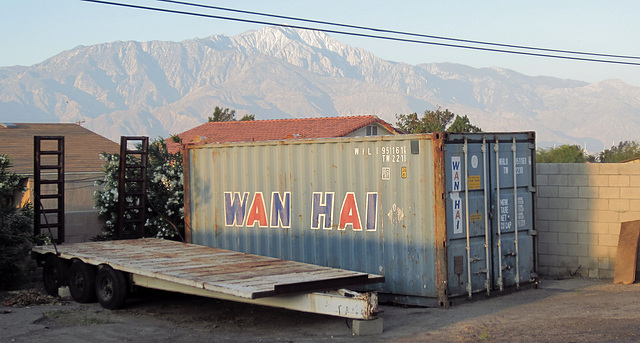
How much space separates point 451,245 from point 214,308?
3.74 metres

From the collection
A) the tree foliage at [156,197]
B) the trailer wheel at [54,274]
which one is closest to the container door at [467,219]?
the trailer wheel at [54,274]

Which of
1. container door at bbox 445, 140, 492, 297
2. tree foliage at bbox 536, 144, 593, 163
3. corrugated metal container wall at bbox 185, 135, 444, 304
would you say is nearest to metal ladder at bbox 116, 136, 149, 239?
corrugated metal container wall at bbox 185, 135, 444, 304

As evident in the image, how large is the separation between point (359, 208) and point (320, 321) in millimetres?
2230

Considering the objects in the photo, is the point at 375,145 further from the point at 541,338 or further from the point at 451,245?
the point at 541,338

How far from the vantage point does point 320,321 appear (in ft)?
31.6

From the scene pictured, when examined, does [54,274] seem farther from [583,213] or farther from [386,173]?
Answer: [583,213]

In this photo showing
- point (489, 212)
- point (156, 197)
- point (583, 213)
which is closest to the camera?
point (489, 212)

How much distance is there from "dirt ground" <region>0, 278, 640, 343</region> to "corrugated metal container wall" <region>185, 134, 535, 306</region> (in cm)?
67

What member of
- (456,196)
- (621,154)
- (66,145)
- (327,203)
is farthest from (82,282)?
(621,154)

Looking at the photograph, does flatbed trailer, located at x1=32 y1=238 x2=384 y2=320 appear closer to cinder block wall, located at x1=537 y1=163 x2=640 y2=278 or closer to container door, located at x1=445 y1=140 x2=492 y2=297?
container door, located at x1=445 y1=140 x2=492 y2=297

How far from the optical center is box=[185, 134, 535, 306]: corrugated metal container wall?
10.4 m

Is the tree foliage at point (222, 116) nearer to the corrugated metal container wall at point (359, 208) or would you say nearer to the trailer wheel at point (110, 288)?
the corrugated metal container wall at point (359, 208)

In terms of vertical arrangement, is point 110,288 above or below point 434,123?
below

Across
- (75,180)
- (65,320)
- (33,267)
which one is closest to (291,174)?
(65,320)
